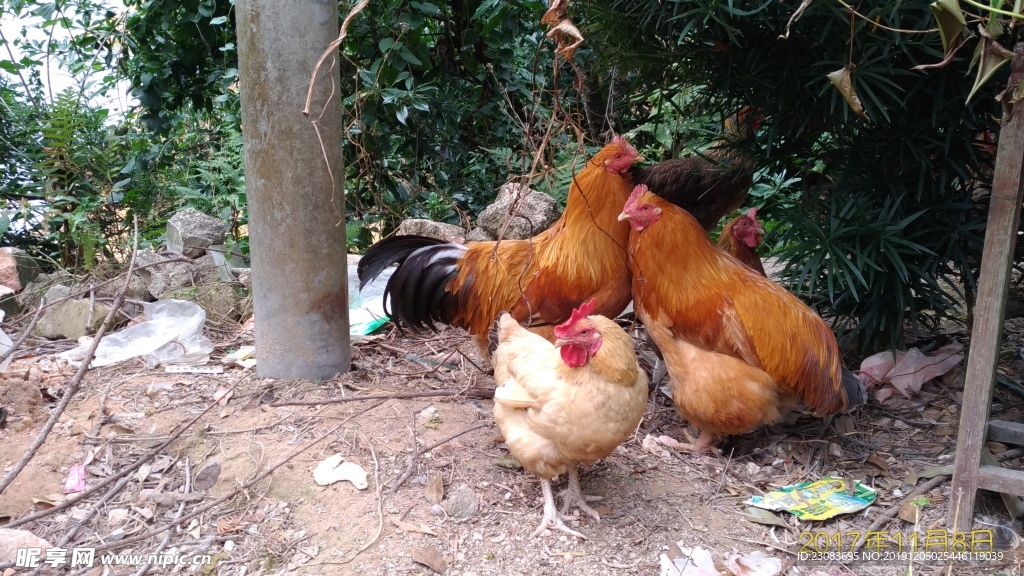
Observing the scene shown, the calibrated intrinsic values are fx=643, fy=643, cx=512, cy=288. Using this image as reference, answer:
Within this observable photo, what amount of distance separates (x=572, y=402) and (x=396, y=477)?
849 mm

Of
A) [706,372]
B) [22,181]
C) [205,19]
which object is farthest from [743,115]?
[22,181]

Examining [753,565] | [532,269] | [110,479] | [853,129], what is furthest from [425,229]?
[753,565]

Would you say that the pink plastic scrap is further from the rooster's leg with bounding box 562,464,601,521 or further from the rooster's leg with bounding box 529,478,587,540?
the rooster's leg with bounding box 562,464,601,521

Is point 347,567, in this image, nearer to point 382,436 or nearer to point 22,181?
point 382,436

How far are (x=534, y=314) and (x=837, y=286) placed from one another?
1.73 meters

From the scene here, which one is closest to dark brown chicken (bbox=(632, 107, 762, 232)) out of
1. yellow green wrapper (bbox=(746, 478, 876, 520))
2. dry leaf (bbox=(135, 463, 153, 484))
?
yellow green wrapper (bbox=(746, 478, 876, 520))

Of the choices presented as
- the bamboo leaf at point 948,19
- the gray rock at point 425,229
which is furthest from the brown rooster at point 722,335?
the gray rock at point 425,229

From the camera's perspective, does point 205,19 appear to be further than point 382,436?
Yes

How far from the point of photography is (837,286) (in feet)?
12.0

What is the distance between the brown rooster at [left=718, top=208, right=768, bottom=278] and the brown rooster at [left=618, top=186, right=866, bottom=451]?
524 mm

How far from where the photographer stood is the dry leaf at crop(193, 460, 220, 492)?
2.60 metres

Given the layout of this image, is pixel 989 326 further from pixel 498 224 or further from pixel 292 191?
pixel 498 224

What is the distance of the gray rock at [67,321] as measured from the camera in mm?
4094

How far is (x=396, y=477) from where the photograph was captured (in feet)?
8.75
